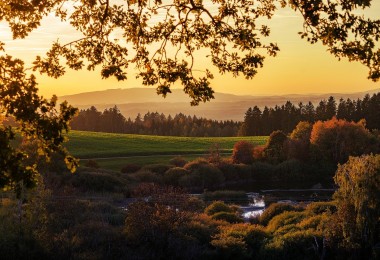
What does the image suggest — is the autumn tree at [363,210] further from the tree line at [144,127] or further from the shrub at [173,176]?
the tree line at [144,127]

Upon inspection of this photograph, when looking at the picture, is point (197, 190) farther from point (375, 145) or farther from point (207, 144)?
point (207, 144)

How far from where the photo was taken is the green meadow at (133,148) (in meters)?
80.8

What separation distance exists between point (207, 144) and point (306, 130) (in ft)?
86.7

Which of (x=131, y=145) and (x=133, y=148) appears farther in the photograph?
(x=131, y=145)

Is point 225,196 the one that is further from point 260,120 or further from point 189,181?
point 260,120

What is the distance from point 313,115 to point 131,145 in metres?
44.1

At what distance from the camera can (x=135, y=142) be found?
336ft

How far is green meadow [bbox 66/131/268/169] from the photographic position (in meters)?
80.8

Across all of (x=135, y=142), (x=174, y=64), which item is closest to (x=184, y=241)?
(x=174, y=64)

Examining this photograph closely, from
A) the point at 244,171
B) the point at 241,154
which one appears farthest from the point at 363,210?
the point at 241,154

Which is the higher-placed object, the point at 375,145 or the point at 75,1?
the point at 75,1

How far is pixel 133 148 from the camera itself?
92.7 metres

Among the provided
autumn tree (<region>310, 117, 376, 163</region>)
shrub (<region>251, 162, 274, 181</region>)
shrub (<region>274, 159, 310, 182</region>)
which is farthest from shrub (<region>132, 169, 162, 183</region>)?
autumn tree (<region>310, 117, 376, 163</region>)

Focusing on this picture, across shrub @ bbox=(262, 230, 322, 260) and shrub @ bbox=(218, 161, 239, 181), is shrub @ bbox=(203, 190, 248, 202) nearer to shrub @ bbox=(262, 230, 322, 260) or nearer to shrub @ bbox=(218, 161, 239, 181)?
shrub @ bbox=(218, 161, 239, 181)
